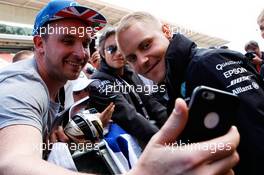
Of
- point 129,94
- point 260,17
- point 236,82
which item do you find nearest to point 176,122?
point 236,82

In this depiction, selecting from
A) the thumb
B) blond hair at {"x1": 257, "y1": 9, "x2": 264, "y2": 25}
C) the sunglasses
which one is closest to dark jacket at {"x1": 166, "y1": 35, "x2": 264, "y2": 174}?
the thumb

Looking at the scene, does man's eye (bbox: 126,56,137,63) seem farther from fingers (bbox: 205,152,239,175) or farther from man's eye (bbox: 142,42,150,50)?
fingers (bbox: 205,152,239,175)

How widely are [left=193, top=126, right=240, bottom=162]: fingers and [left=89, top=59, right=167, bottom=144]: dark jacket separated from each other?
4.04 ft

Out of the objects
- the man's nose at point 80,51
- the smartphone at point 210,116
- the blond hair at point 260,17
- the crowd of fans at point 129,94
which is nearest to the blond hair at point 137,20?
the crowd of fans at point 129,94

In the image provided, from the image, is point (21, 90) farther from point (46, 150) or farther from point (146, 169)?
point (146, 169)

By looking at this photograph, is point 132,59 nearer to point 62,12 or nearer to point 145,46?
point 145,46

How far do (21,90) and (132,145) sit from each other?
27.7 inches

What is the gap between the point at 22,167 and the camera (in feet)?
2.53

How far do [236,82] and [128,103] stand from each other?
934 mm

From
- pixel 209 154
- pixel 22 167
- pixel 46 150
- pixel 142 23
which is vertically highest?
pixel 209 154

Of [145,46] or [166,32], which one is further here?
[166,32]

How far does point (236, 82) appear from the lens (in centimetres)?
113

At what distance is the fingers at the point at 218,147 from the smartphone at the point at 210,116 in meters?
0.03

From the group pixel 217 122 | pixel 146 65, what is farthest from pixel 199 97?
pixel 146 65
